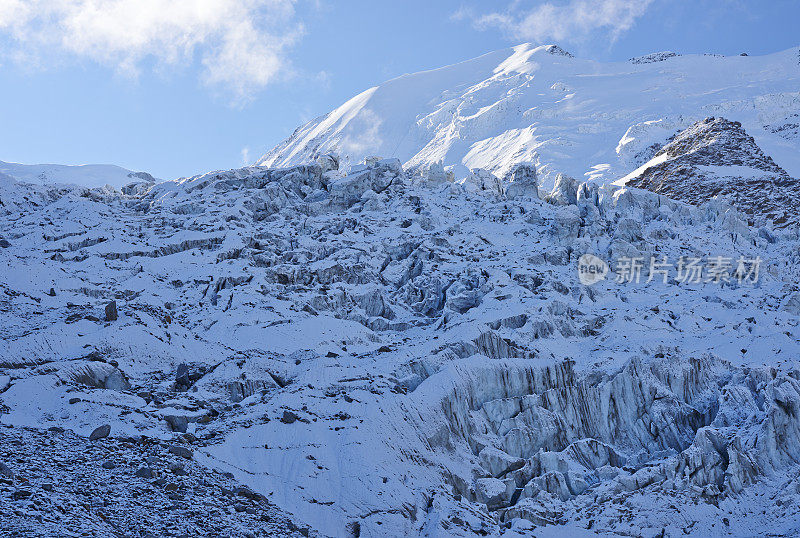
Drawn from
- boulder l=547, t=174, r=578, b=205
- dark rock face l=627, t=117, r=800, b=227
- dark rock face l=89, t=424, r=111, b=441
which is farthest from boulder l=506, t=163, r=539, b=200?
dark rock face l=89, t=424, r=111, b=441

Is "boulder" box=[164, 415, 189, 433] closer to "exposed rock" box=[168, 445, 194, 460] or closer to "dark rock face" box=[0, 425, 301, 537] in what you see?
"dark rock face" box=[0, 425, 301, 537]

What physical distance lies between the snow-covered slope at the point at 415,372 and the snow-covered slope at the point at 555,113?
47.0 metres

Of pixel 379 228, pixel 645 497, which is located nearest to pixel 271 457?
pixel 645 497

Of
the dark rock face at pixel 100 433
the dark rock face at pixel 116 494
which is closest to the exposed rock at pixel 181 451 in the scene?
the dark rock face at pixel 116 494

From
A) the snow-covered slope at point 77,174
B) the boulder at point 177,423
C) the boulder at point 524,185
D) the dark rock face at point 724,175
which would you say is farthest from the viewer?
the snow-covered slope at point 77,174

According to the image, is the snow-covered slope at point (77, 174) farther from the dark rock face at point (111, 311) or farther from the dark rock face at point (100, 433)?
the dark rock face at point (100, 433)

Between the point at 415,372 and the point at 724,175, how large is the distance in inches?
2636

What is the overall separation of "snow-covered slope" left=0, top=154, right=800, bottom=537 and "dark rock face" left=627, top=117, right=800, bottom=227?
24038 millimetres

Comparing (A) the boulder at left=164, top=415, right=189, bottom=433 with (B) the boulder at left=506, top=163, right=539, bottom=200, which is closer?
(A) the boulder at left=164, top=415, right=189, bottom=433

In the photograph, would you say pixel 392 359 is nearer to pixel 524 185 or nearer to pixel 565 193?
pixel 524 185

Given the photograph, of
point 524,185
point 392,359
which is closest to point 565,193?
point 524,185

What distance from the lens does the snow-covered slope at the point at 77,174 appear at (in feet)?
269

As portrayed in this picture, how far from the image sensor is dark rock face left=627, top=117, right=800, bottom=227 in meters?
67.9

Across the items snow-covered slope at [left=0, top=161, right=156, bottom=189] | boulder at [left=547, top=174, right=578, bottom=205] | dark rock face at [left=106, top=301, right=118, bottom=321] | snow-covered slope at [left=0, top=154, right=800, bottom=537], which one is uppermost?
snow-covered slope at [left=0, top=161, right=156, bottom=189]
